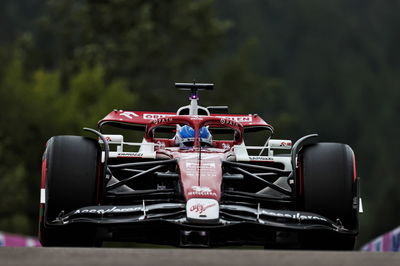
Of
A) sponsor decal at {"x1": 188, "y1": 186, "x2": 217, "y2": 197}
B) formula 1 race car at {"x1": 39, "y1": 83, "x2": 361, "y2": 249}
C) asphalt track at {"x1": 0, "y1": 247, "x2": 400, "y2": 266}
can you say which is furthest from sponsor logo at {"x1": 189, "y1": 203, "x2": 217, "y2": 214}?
asphalt track at {"x1": 0, "y1": 247, "x2": 400, "y2": 266}

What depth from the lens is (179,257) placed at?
7957mm

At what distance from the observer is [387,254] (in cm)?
843

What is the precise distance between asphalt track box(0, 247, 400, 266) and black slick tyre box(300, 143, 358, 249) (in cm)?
322

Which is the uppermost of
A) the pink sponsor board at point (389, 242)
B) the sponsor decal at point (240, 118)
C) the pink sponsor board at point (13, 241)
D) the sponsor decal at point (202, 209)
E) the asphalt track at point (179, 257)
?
the sponsor decal at point (240, 118)

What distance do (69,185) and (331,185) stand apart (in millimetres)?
2389

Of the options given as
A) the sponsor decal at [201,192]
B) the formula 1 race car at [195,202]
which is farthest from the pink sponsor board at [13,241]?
the sponsor decal at [201,192]

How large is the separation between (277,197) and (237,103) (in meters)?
58.8

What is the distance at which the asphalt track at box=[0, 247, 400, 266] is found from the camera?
7.71 meters

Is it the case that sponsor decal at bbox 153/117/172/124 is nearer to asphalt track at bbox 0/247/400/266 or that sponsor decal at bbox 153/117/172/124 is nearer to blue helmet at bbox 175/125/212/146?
blue helmet at bbox 175/125/212/146

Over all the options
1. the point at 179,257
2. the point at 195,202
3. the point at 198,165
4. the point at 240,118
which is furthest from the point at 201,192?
the point at 240,118

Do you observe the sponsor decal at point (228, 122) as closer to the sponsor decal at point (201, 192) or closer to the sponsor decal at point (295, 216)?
the sponsor decal at point (201, 192)

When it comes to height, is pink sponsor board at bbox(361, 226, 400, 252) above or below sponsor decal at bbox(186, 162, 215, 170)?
below

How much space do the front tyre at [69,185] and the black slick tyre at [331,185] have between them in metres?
1.95

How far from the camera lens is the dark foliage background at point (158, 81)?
49.4 metres
